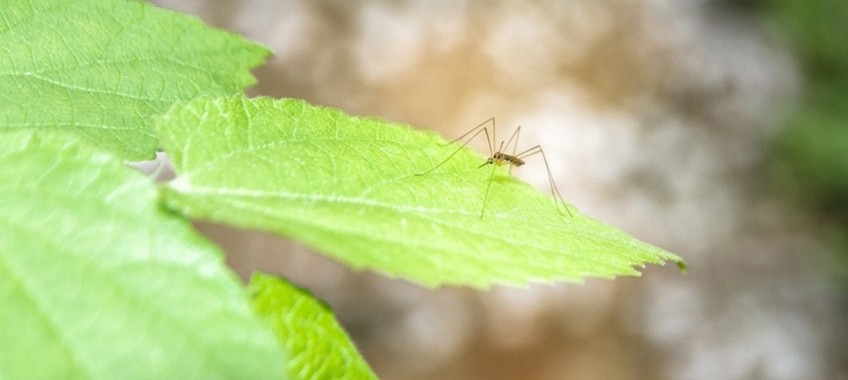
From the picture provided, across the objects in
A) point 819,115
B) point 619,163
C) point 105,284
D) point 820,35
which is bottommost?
point 105,284

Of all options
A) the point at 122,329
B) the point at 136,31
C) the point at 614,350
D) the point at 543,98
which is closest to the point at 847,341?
the point at 614,350

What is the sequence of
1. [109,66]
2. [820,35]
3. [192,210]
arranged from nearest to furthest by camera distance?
1. [192,210]
2. [109,66]
3. [820,35]

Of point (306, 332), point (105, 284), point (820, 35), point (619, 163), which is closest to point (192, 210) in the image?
point (105, 284)

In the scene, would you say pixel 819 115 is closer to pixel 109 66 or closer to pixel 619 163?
pixel 619 163

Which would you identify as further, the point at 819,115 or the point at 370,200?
the point at 819,115

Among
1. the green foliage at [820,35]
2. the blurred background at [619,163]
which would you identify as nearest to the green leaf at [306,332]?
the blurred background at [619,163]

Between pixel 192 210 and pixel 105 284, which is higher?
pixel 192 210

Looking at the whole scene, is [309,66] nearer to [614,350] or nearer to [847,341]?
[614,350]
